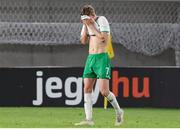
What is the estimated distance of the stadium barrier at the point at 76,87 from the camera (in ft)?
48.6

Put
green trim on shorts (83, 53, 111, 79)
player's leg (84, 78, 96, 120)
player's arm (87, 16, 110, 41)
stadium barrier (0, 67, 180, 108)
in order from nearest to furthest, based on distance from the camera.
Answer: player's arm (87, 16, 110, 41)
green trim on shorts (83, 53, 111, 79)
player's leg (84, 78, 96, 120)
stadium barrier (0, 67, 180, 108)

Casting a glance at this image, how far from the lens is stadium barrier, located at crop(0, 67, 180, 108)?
1483cm

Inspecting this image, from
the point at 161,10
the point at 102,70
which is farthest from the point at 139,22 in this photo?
the point at 102,70

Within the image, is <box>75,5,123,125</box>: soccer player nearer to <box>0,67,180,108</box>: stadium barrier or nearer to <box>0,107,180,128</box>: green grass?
<box>0,107,180,128</box>: green grass

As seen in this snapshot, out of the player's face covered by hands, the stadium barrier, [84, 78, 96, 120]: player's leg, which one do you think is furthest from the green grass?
the player's face covered by hands

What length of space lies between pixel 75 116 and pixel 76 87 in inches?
89.8

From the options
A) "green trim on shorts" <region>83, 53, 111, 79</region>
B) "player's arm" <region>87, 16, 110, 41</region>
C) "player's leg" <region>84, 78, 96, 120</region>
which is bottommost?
"player's leg" <region>84, 78, 96, 120</region>

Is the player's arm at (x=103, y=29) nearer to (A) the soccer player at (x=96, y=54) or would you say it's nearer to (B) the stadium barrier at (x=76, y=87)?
(A) the soccer player at (x=96, y=54)

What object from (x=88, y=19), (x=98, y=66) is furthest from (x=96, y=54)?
(x=88, y=19)

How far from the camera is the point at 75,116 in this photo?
12633 mm

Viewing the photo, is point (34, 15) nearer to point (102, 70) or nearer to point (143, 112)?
point (143, 112)

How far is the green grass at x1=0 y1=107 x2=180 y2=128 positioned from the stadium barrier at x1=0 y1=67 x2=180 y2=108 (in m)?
0.35

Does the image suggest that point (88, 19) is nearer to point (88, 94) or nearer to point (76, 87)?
point (88, 94)

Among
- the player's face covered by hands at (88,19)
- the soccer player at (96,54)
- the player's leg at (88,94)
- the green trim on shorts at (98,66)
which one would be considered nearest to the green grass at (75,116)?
the player's leg at (88,94)
